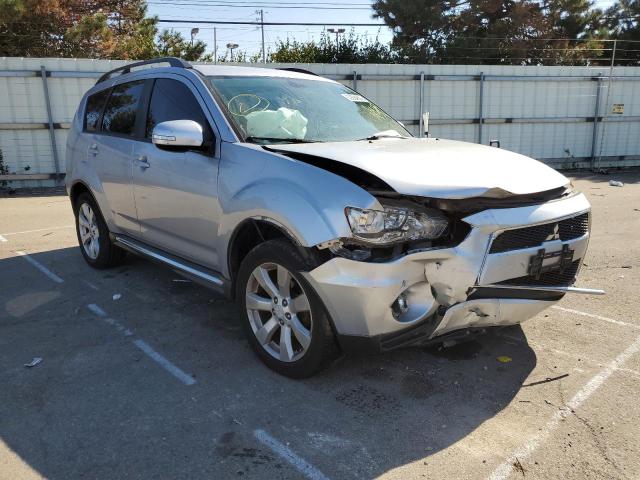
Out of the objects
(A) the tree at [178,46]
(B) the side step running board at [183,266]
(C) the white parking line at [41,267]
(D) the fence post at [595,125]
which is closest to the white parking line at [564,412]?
(B) the side step running board at [183,266]

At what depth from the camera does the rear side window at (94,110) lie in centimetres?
553

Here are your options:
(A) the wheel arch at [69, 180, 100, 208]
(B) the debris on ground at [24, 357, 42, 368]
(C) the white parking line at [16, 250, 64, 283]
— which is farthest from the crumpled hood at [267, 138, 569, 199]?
(C) the white parking line at [16, 250, 64, 283]

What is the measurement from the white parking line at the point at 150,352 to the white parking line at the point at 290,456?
0.76 meters

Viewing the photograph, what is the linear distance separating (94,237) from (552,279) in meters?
4.44

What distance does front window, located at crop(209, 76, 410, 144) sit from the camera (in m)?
3.87

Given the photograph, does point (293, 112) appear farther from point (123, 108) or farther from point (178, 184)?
point (123, 108)

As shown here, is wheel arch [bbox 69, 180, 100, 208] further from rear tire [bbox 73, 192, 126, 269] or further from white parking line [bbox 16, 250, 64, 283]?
white parking line [bbox 16, 250, 64, 283]

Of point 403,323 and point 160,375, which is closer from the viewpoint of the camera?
point 403,323

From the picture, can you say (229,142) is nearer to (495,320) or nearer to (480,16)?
(495,320)

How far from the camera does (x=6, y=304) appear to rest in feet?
16.0

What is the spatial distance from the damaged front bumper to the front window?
4.19 feet

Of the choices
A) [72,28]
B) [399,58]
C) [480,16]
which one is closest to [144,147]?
[72,28]

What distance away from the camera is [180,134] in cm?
369

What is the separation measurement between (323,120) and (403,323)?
5.96ft
